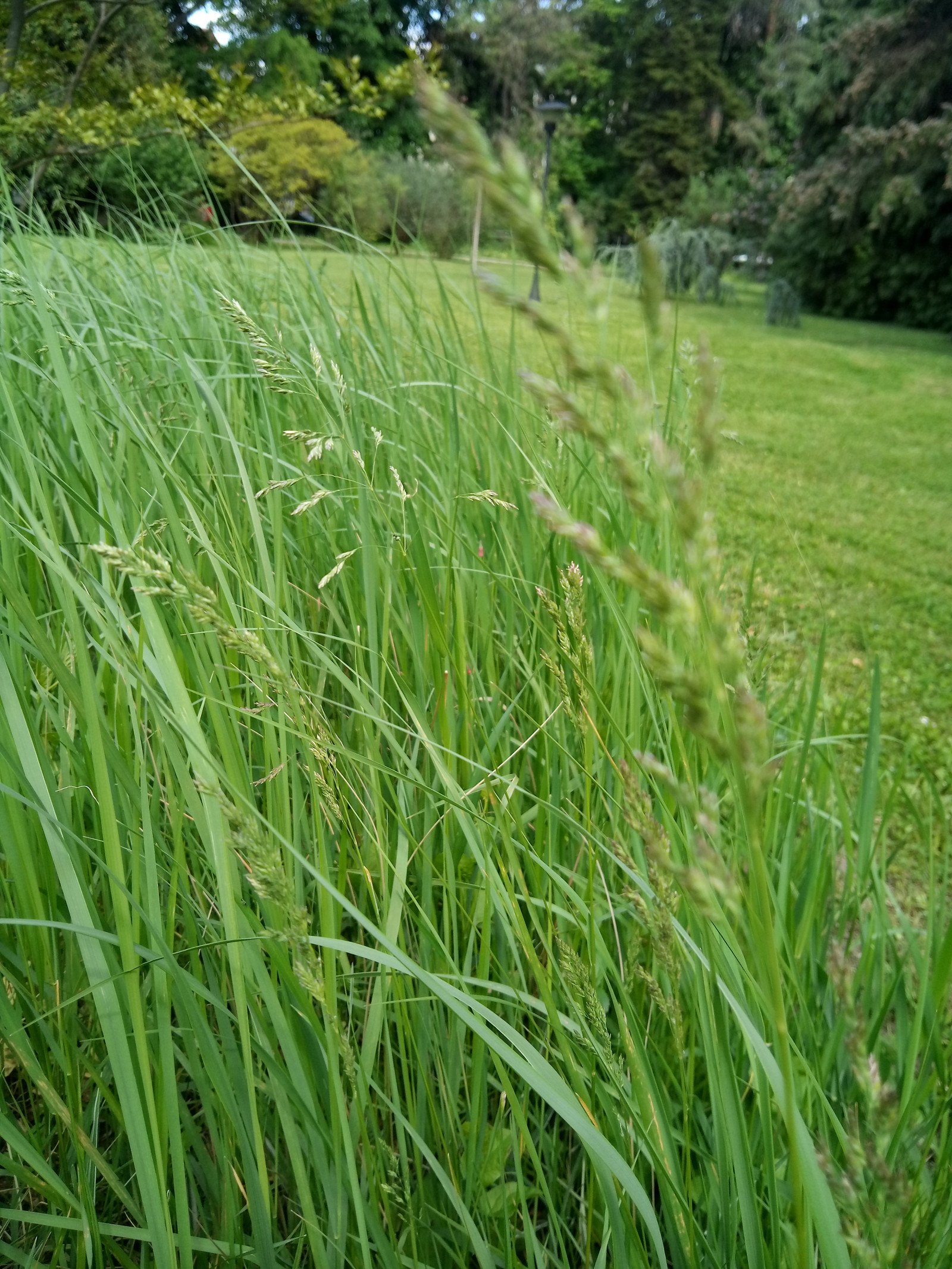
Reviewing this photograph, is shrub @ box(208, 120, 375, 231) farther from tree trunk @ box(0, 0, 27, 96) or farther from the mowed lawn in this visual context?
tree trunk @ box(0, 0, 27, 96)

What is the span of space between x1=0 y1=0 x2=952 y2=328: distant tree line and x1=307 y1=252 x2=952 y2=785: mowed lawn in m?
1.22

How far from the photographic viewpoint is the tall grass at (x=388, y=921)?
0.64 meters

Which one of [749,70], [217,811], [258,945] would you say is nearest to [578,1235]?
[258,945]

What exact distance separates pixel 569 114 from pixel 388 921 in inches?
1752

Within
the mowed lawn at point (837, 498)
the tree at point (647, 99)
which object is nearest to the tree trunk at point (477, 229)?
the mowed lawn at point (837, 498)

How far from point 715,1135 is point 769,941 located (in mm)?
520

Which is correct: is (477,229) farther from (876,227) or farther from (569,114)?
(569,114)

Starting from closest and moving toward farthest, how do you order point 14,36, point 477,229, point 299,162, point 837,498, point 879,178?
point 477,229 < point 14,36 < point 837,498 < point 299,162 < point 879,178

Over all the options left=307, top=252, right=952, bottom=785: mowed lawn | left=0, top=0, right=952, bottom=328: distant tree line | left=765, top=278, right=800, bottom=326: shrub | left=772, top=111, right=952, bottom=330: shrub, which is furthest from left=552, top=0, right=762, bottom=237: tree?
left=307, top=252, right=952, bottom=785: mowed lawn

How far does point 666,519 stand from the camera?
1.58 metres

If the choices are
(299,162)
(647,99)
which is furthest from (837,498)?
(647,99)

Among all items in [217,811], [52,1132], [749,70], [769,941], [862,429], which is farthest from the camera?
[749,70]

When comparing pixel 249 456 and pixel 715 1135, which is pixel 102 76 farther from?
pixel 715 1135

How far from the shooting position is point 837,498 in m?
6.53
